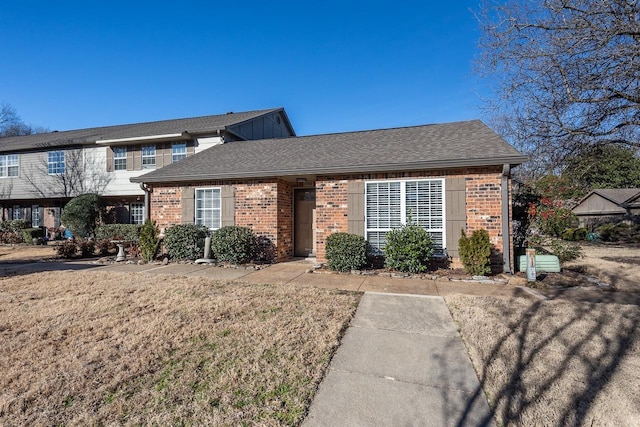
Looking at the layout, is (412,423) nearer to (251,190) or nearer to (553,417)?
(553,417)

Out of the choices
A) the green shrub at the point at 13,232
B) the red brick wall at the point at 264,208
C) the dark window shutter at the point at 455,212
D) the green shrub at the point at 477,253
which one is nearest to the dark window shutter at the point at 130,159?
the green shrub at the point at 13,232

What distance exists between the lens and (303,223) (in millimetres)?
10086

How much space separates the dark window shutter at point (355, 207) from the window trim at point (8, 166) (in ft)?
67.3

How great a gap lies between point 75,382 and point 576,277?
8.64 metres

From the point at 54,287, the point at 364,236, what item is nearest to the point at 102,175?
the point at 54,287

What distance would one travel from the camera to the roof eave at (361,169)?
671cm

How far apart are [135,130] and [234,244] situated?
12.2m

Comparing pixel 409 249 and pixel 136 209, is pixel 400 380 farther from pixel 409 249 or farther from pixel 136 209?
pixel 136 209

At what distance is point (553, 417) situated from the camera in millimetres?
2168

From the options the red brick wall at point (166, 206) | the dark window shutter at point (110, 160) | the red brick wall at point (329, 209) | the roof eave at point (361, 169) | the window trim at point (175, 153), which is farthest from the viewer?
the dark window shutter at point (110, 160)

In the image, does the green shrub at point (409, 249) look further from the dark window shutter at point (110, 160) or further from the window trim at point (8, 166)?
the window trim at point (8, 166)

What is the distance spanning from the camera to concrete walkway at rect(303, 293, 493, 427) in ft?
7.28

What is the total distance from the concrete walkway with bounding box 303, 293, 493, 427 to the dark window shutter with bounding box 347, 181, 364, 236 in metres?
3.97

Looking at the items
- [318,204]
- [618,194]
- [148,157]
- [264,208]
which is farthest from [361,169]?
[618,194]
